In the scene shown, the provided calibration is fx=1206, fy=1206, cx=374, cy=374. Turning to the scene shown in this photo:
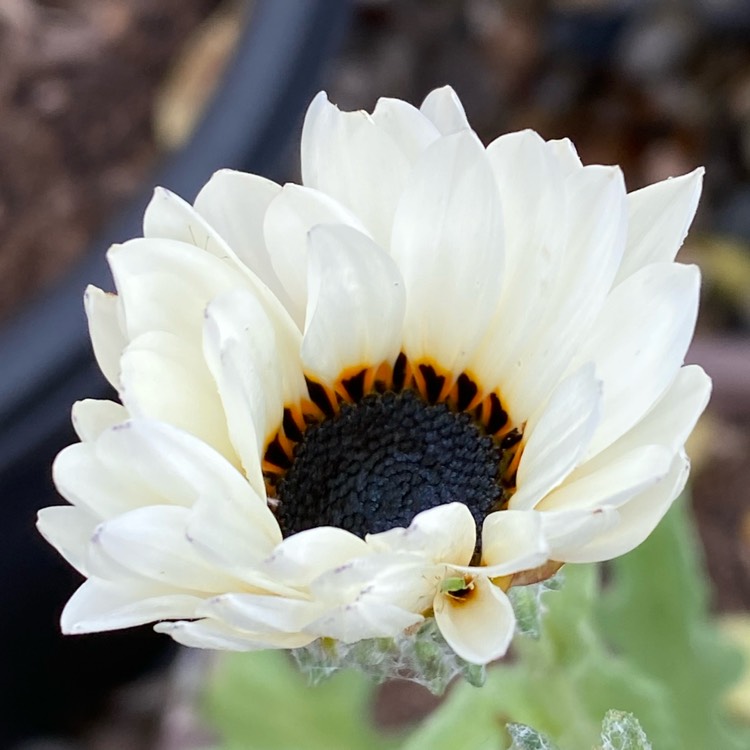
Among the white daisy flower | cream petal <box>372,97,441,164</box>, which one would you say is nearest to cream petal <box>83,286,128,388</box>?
the white daisy flower

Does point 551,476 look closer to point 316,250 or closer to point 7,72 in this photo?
point 316,250

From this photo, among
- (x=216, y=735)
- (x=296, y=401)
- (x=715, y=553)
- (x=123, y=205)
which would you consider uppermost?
(x=296, y=401)

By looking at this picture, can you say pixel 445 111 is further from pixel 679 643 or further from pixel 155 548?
pixel 679 643

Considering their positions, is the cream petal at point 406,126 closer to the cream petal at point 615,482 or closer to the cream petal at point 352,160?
the cream petal at point 352,160

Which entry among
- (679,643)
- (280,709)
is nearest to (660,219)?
(679,643)

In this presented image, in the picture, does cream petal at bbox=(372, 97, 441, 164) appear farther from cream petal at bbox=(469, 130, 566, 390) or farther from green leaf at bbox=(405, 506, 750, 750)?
green leaf at bbox=(405, 506, 750, 750)

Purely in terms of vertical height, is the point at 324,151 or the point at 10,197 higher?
the point at 324,151

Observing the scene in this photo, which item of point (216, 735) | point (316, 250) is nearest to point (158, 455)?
point (316, 250)
